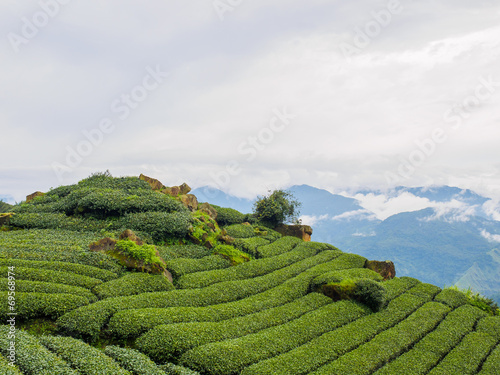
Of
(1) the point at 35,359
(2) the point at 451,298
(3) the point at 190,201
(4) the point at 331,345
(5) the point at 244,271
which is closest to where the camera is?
(1) the point at 35,359

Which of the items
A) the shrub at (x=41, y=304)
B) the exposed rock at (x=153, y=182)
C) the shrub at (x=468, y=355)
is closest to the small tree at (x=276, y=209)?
the exposed rock at (x=153, y=182)

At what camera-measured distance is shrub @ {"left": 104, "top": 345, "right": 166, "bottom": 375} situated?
35.1 feet

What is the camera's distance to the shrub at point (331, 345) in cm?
1252

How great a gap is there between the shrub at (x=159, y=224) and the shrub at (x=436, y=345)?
614 inches

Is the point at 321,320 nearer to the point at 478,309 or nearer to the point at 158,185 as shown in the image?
the point at 478,309

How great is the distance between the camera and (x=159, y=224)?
23859 mm

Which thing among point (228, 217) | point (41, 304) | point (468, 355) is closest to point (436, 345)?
point (468, 355)

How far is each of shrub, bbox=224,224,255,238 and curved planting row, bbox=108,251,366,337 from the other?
8.12m

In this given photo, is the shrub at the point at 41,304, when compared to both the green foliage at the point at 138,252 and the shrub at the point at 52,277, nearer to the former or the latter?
the shrub at the point at 52,277

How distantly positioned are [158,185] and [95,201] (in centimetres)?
867

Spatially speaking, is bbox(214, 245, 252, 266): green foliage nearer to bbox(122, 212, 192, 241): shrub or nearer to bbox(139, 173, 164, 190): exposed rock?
bbox(122, 212, 192, 241): shrub

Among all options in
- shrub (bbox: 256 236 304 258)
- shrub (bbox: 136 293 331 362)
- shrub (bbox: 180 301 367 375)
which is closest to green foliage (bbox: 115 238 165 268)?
shrub (bbox: 136 293 331 362)

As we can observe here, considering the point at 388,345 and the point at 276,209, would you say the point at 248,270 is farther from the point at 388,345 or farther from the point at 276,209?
the point at 276,209

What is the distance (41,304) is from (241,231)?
736 inches
